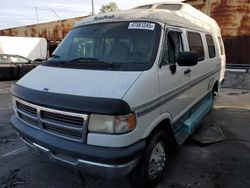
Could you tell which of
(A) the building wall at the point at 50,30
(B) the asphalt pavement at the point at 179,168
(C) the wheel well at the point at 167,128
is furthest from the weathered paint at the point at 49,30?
(C) the wheel well at the point at 167,128

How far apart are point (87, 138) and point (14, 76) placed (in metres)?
12.1

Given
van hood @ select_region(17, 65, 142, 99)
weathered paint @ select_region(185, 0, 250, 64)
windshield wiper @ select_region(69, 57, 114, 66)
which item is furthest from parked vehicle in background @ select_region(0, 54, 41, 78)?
van hood @ select_region(17, 65, 142, 99)

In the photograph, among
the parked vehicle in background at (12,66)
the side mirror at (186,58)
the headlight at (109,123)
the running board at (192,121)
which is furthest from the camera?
the parked vehicle in background at (12,66)

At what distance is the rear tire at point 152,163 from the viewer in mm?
2971

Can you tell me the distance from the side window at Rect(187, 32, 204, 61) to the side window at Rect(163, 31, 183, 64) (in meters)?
0.46

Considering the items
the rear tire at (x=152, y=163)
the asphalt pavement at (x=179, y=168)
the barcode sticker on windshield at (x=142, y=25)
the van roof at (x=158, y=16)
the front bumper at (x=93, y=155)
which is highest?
the van roof at (x=158, y=16)

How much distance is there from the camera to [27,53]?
657 inches

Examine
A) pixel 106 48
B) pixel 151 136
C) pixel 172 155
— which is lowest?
pixel 172 155

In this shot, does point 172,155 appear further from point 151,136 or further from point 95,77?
point 95,77

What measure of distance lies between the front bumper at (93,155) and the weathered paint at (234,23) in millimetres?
11836

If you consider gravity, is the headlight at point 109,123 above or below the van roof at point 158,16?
below

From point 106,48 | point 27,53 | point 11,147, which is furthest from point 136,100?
point 27,53

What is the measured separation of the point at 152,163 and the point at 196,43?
8.49 feet

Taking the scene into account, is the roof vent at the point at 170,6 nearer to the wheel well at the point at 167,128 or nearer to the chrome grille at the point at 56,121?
the wheel well at the point at 167,128
